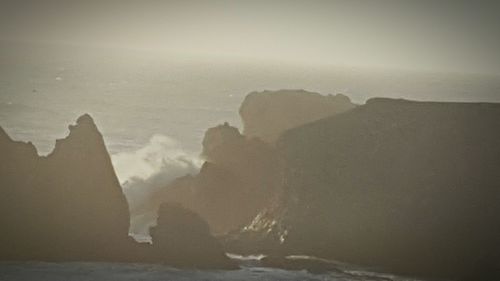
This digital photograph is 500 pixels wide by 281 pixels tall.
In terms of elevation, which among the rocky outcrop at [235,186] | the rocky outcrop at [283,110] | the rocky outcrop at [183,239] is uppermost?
the rocky outcrop at [283,110]

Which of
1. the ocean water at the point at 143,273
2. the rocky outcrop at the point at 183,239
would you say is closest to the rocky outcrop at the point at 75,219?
the rocky outcrop at the point at 183,239

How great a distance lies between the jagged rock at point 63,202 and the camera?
52719mm

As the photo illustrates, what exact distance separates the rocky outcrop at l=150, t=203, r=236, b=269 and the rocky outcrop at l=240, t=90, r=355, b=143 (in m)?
26.7

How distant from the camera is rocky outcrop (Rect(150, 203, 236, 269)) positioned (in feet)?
174

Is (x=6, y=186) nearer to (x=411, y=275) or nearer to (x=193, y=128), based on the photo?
(x=411, y=275)

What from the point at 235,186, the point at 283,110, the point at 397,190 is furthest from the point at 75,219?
the point at 283,110

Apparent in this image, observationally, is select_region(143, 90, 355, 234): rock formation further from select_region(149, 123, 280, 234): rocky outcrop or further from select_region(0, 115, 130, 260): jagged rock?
select_region(0, 115, 130, 260): jagged rock

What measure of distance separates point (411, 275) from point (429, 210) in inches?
215

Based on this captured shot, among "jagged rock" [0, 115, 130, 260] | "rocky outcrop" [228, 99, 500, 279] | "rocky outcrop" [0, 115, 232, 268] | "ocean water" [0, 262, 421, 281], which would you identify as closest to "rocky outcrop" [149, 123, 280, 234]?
"rocky outcrop" [228, 99, 500, 279]

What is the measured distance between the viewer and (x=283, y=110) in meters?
81.6

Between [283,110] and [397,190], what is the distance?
87.3 feet

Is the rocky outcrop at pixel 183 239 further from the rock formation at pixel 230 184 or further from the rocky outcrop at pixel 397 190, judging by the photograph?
the rock formation at pixel 230 184

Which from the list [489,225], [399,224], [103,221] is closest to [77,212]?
[103,221]

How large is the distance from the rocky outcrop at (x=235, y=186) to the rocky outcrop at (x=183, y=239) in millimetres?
12915
